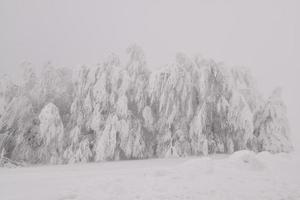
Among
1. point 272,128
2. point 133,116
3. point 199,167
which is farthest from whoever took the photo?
point 272,128

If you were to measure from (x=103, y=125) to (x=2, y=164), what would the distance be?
3.48m

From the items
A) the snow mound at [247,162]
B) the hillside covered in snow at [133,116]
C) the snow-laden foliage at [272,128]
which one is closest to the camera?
the snow mound at [247,162]

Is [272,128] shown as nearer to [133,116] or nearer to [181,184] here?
[133,116]

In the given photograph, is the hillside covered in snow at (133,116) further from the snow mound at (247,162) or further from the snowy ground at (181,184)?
the snowy ground at (181,184)

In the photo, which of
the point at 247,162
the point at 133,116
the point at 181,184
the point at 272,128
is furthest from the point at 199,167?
the point at 272,128

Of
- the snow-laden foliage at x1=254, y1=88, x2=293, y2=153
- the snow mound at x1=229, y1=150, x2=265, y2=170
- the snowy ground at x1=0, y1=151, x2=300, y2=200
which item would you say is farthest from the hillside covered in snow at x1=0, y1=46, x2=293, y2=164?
the snowy ground at x1=0, y1=151, x2=300, y2=200

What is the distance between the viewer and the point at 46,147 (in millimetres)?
10062

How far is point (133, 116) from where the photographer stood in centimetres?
1070

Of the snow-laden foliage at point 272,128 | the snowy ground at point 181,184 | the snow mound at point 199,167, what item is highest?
the snow-laden foliage at point 272,128

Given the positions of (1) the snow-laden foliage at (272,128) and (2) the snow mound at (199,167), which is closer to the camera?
(2) the snow mound at (199,167)

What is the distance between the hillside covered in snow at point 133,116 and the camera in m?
10.0

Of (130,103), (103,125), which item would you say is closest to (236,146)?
(130,103)

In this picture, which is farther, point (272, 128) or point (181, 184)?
point (272, 128)

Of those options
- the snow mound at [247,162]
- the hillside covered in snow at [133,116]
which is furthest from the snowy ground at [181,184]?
the hillside covered in snow at [133,116]
